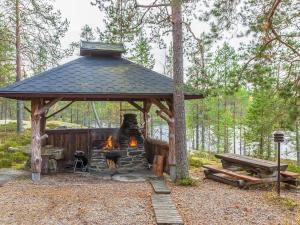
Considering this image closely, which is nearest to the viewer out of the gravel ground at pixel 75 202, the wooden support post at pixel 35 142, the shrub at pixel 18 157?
the gravel ground at pixel 75 202

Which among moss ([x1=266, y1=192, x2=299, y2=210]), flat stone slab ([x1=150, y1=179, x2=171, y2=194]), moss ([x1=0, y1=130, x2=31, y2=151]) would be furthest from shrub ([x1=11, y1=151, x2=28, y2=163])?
moss ([x1=266, y1=192, x2=299, y2=210])

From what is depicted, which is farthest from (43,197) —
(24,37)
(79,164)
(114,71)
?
(24,37)

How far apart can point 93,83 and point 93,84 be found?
0.26 ft

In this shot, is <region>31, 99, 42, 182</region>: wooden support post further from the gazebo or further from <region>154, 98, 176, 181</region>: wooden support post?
<region>154, 98, 176, 181</region>: wooden support post

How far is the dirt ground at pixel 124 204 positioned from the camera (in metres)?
5.65

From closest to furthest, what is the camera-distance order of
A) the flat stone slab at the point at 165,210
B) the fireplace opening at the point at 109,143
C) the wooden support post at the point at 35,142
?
the flat stone slab at the point at 165,210, the wooden support post at the point at 35,142, the fireplace opening at the point at 109,143

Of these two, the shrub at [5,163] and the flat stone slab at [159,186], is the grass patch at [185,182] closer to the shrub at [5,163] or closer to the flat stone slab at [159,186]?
the flat stone slab at [159,186]

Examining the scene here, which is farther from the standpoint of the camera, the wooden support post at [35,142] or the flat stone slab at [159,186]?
the wooden support post at [35,142]

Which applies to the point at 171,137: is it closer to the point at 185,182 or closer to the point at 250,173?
the point at 185,182

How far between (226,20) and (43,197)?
5957 mm

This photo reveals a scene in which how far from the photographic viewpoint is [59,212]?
596cm

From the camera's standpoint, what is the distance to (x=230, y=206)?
6.53 meters

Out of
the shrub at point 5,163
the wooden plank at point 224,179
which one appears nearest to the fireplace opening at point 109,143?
the wooden plank at point 224,179

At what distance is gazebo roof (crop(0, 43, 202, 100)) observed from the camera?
27.7 feet
